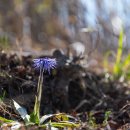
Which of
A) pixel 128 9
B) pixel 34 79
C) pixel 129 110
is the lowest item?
pixel 129 110

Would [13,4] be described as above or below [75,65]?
above

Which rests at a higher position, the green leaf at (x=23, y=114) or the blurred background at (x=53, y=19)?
the blurred background at (x=53, y=19)

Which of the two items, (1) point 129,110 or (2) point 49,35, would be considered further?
(2) point 49,35

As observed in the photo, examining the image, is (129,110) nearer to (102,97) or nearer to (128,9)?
(102,97)

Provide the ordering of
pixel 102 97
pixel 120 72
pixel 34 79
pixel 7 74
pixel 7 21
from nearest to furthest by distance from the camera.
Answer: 1. pixel 7 74
2. pixel 34 79
3. pixel 102 97
4. pixel 120 72
5. pixel 7 21

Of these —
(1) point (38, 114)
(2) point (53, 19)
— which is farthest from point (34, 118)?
(2) point (53, 19)

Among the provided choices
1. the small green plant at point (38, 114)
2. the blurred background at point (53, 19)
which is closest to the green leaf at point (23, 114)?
the small green plant at point (38, 114)

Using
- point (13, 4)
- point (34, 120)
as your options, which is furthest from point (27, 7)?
point (34, 120)

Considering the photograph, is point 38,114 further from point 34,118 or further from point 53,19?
point 53,19

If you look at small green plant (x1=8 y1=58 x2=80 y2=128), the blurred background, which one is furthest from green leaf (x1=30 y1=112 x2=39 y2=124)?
the blurred background

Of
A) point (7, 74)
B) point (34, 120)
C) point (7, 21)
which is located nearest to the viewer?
point (34, 120)

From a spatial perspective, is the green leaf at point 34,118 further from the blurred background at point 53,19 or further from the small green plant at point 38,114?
the blurred background at point 53,19
